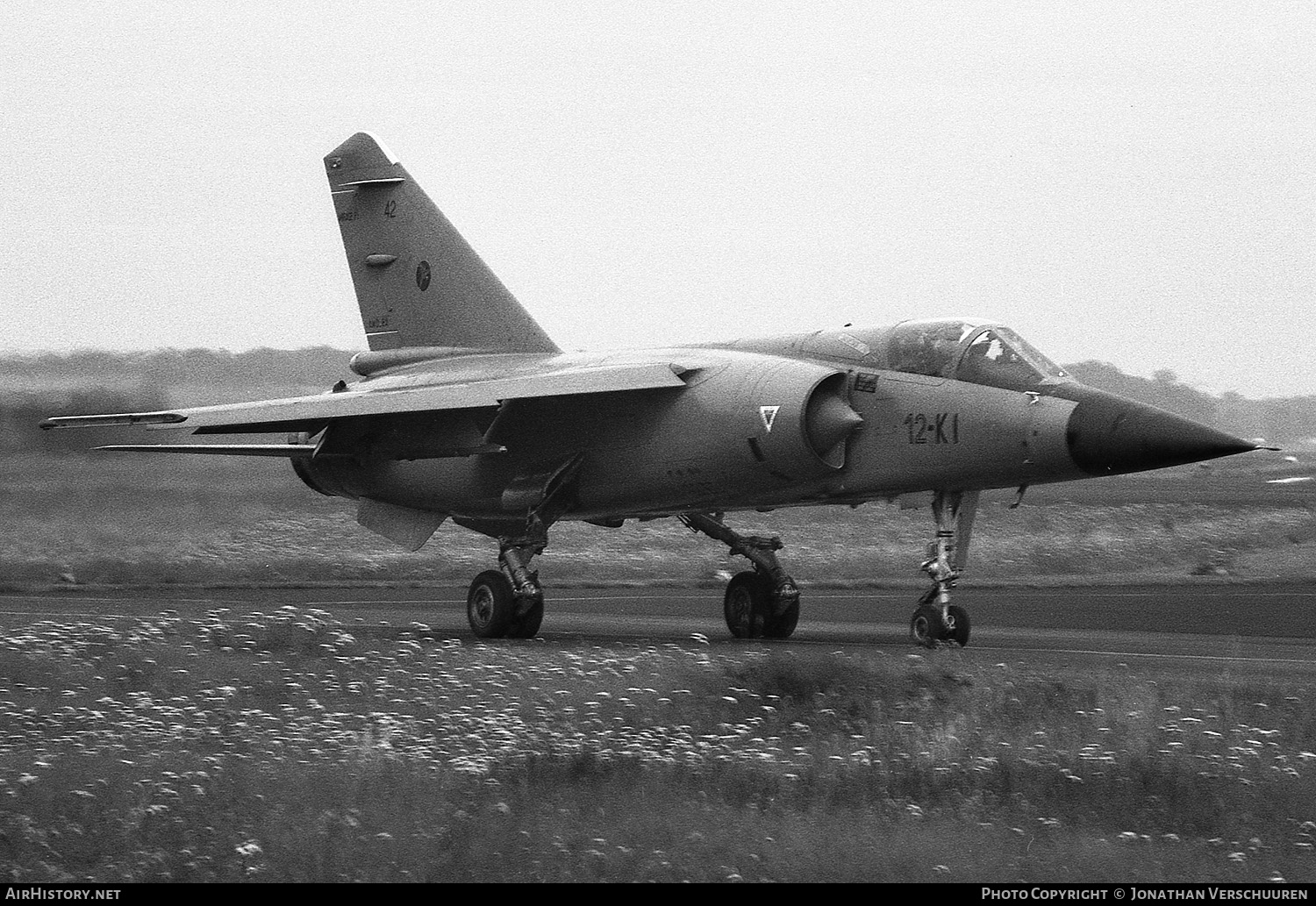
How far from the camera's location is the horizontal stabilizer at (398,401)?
15.1 meters

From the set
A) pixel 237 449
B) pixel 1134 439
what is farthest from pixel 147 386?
pixel 1134 439

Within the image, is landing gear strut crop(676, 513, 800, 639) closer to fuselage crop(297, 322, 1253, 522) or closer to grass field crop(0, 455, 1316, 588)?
fuselage crop(297, 322, 1253, 522)

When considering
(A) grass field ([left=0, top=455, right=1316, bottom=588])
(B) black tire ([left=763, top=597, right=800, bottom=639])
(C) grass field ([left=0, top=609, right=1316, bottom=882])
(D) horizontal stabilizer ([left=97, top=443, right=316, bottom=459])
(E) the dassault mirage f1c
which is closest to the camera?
(C) grass field ([left=0, top=609, right=1316, bottom=882])

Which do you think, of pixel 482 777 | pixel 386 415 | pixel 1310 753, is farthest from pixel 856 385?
pixel 482 777

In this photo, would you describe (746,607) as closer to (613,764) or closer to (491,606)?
(491,606)

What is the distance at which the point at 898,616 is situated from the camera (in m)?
17.8

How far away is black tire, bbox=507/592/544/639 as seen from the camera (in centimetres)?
1555

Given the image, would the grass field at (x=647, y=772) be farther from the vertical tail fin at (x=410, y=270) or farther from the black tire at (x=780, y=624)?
the vertical tail fin at (x=410, y=270)

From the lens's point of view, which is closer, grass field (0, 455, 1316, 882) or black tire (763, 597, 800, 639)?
grass field (0, 455, 1316, 882)

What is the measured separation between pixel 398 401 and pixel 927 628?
18.0 feet

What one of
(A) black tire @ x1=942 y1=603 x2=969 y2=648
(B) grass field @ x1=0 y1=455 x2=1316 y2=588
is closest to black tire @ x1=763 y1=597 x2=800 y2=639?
(A) black tire @ x1=942 y1=603 x2=969 y2=648

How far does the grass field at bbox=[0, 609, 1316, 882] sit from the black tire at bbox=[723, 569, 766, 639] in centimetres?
395

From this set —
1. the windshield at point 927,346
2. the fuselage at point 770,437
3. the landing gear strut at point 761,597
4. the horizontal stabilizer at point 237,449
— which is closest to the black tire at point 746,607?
the landing gear strut at point 761,597

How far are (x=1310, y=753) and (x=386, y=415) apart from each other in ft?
34.0
